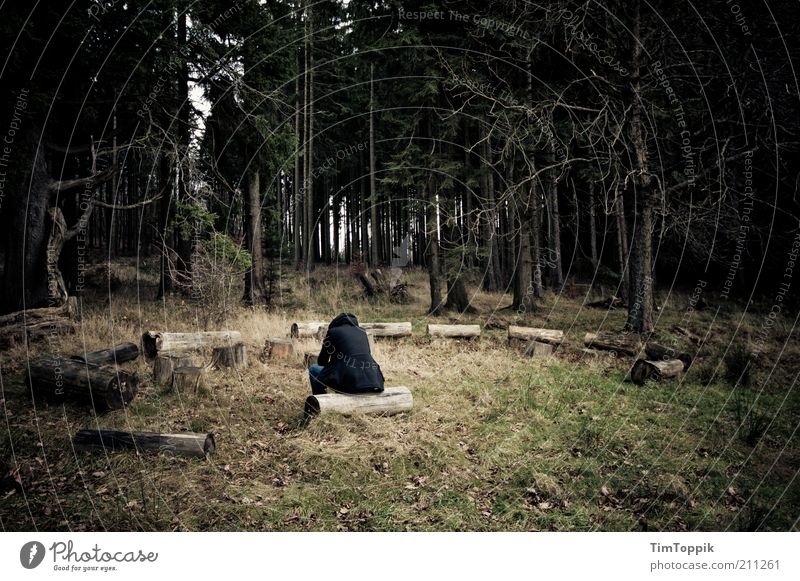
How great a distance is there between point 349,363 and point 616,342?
6.93 metres

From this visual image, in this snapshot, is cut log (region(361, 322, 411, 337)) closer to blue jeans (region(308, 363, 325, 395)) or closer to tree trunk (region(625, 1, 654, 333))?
blue jeans (region(308, 363, 325, 395))

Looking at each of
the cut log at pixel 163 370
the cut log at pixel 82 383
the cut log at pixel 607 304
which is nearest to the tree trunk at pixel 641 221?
the cut log at pixel 607 304

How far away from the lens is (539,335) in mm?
11062

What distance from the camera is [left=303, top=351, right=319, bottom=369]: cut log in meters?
9.01

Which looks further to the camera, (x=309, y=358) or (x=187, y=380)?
(x=309, y=358)

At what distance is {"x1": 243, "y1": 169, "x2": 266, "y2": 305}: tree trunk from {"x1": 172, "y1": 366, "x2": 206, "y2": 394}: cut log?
7.56m

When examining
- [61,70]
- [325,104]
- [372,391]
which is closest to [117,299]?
[61,70]

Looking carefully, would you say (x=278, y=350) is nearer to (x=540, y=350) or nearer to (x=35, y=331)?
(x=35, y=331)

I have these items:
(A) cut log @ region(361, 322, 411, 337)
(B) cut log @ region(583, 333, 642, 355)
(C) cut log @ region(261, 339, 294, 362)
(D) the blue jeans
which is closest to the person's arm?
(D) the blue jeans

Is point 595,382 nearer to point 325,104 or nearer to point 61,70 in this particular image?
point 61,70

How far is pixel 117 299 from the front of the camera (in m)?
13.8

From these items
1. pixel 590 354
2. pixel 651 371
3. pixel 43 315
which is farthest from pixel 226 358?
pixel 651 371

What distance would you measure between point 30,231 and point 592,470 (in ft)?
41.0

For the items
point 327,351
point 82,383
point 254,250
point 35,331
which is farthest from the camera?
point 254,250
